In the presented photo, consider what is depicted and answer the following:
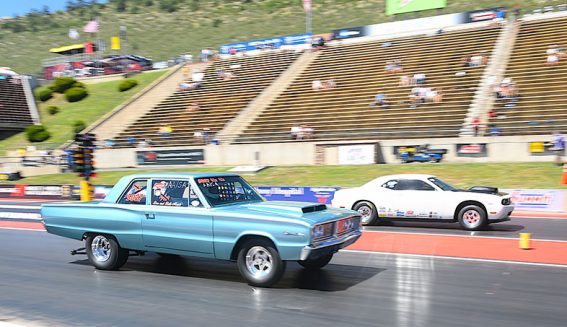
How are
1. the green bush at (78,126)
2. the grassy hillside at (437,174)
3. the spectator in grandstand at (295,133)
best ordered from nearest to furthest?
1. the grassy hillside at (437,174)
2. the spectator in grandstand at (295,133)
3. the green bush at (78,126)

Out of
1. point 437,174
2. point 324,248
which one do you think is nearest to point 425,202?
point 324,248

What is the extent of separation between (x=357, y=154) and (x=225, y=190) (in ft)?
69.3

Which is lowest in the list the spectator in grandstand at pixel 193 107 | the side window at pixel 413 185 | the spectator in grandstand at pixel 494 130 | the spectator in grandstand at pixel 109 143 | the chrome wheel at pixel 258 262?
the chrome wheel at pixel 258 262

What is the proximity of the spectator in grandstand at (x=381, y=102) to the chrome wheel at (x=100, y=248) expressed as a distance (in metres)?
26.7

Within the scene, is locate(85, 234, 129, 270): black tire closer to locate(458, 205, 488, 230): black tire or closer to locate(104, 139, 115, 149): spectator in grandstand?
locate(458, 205, 488, 230): black tire

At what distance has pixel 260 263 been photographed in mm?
A: 7562

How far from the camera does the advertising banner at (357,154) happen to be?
28.5 m

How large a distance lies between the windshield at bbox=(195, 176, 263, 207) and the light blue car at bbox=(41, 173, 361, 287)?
0.06ft

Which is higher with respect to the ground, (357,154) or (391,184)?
(357,154)

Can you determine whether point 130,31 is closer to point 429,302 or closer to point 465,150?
point 465,150

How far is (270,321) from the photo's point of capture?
20.0 feet

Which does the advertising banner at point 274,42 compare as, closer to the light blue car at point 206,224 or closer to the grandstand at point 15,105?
the grandstand at point 15,105

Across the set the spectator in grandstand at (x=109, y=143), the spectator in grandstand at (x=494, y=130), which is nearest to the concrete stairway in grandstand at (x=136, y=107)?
the spectator in grandstand at (x=109, y=143)

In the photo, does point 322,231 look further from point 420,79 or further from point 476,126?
point 420,79
